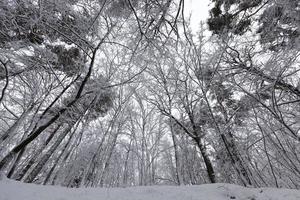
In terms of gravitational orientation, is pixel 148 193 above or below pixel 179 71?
below

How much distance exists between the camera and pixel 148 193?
460 cm

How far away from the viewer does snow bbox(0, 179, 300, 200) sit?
152 inches

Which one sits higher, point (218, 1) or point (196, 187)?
point (218, 1)

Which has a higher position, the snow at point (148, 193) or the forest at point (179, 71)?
the forest at point (179, 71)

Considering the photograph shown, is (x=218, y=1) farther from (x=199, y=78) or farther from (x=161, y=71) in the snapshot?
(x=161, y=71)

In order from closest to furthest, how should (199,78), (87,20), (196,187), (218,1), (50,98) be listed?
(87,20) < (196,187) < (218,1) < (199,78) < (50,98)

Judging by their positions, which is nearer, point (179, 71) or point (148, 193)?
point (148, 193)

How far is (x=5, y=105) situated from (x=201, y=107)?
732 cm

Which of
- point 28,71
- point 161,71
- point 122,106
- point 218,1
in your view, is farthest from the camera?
point 122,106

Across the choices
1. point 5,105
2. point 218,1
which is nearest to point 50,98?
point 5,105

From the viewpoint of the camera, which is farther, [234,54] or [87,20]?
→ [234,54]

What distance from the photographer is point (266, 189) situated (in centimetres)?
438

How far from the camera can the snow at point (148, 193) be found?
3871 millimetres

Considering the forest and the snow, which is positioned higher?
the forest
